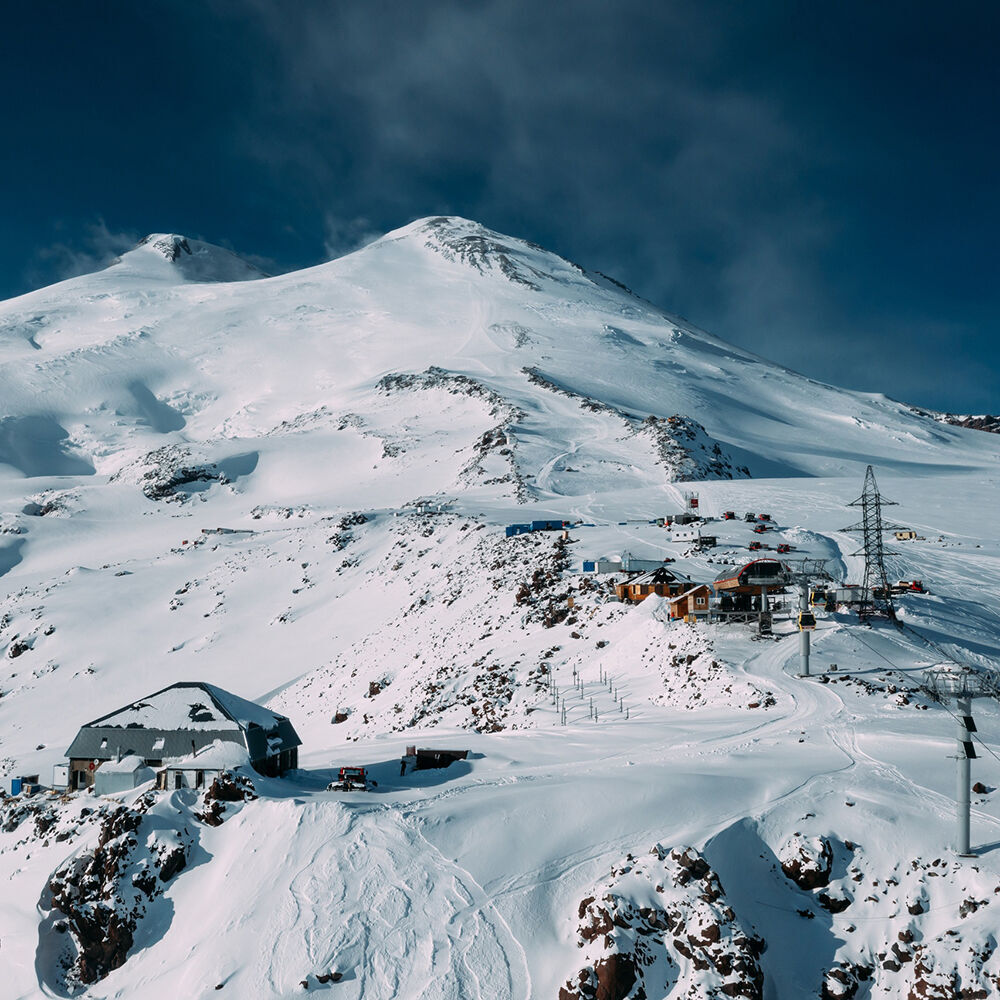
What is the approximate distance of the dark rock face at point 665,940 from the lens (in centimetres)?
1509

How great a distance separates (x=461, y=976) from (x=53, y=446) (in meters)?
141

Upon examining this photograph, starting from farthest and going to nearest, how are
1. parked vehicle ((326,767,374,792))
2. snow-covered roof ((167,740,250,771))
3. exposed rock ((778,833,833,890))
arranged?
1. parked vehicle ((326,767,374,792))
2. snow-covered roof ((167,740,250,771))
3. exposed rock ((778,833,833,890))

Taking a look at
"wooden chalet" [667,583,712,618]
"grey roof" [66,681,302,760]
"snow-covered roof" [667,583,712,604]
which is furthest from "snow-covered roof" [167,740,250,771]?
"snow-covered roof" [667,583,712,604]

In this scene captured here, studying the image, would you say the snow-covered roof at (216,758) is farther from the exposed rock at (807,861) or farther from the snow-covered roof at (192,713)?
the exposed rock at (807,861)

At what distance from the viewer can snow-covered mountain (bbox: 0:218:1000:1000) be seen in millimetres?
16188

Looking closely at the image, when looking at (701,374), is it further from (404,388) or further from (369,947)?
(369,947)

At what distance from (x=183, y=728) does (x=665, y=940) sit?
18.0 meters

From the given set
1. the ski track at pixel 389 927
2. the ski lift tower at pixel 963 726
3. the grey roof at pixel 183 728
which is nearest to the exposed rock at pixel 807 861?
the ski lift tower at pixel 963 726

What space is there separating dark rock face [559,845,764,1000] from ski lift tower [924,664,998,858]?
5.37 metres

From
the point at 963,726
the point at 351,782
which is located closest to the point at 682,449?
the point at 351,782

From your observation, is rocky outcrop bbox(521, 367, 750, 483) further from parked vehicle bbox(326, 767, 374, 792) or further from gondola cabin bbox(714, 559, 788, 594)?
parked vehicle bbox(326, 767, 374, 792)

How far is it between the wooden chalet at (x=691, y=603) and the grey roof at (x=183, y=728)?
18129mm

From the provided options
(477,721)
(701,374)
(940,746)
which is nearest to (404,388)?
(701,374)

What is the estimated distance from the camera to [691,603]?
35375mm
